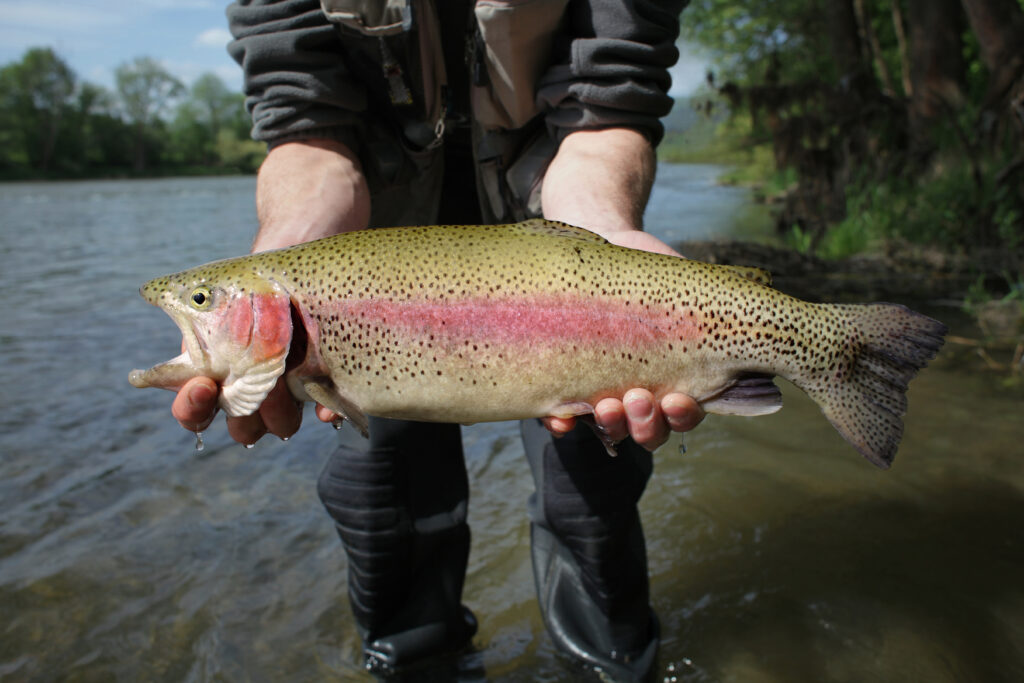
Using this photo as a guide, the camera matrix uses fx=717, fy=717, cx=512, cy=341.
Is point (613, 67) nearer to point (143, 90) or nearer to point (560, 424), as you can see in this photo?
point (560, 424)

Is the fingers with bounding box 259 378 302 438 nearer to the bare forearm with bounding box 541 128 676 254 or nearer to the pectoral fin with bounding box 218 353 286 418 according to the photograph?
the pectoral fin with bounding box 218 353 286 418

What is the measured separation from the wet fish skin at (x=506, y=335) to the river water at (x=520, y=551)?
1.48 meters

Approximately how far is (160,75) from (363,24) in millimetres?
104868

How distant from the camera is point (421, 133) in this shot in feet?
Answer: 9.52

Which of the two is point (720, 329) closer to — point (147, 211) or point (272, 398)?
point (272, 398)

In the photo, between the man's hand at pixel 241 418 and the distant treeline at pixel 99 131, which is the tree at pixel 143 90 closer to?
the distant treeline at pixel 99 131

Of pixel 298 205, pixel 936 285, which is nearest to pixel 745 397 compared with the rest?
pixel 298 205

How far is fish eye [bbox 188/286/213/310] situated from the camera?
205 cm

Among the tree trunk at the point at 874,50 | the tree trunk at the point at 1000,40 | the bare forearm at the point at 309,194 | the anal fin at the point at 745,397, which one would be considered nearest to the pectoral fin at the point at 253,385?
the bare forearm at the point at 309,194

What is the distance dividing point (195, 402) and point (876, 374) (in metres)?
1.99

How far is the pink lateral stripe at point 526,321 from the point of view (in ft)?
6.66

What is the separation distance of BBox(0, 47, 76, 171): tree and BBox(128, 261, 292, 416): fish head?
84.0m

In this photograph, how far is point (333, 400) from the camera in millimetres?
2059

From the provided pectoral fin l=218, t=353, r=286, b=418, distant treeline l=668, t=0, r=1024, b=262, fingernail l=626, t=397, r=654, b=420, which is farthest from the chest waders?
distant treeline l=668, t=0, r=1024, b=262
